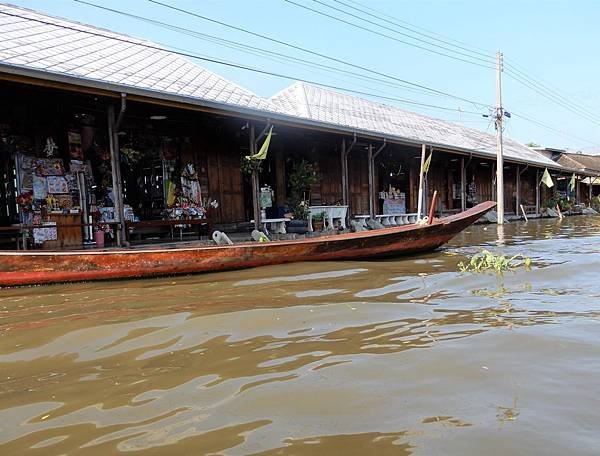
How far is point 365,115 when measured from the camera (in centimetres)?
1800

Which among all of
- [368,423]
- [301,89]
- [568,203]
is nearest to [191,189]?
[301,89]

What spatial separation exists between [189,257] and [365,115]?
528 inches

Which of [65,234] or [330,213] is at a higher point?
[330,213]

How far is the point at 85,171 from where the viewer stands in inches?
358

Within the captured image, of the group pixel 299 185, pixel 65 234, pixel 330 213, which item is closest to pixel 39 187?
Result: pixel 65 234

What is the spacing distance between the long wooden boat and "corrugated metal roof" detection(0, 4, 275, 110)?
2739 millimetres

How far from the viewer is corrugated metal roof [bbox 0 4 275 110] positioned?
7.32 metres

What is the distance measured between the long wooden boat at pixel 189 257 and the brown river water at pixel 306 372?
0.78 m

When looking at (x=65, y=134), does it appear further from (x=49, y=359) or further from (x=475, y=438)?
(x=475, y=438)

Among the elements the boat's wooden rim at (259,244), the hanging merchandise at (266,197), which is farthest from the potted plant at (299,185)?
the boat's wooden rim at (259,244)

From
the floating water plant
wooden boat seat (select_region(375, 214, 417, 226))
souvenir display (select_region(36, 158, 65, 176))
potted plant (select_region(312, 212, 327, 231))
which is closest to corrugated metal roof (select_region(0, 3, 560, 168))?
souvenir display (select_region(36, 158, 65, 176))

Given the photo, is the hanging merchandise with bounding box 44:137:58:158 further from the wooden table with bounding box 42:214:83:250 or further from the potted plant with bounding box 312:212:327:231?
the potted plant with bounding box 312:212:327:231

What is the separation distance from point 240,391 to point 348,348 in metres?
0.88

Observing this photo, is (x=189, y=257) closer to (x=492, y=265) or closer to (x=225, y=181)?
(x=492, y=265)
